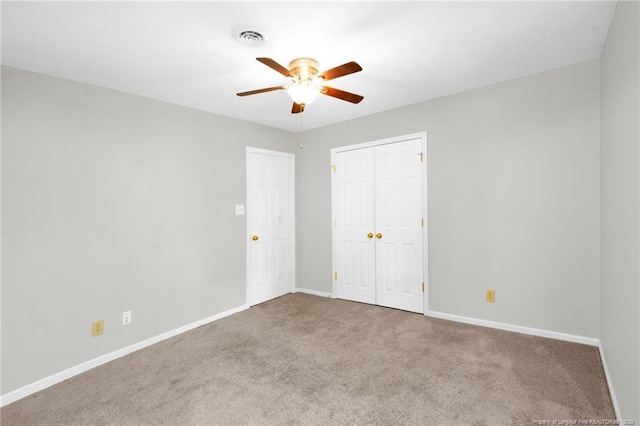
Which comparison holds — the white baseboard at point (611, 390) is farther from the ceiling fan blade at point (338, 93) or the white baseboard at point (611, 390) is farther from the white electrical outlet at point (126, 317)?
the white electrical outlet at point (126, 317)

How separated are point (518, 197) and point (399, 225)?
4.19 feet

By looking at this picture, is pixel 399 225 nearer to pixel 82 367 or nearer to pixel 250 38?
pixel 250 38

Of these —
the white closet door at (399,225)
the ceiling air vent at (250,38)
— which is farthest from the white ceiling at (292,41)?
the white closet door at (399,225)

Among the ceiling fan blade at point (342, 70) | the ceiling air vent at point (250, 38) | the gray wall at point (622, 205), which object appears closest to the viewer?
the gray wall at point (622, 205)

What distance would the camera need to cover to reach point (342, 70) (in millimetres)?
2023

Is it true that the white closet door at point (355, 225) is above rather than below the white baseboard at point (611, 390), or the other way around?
above

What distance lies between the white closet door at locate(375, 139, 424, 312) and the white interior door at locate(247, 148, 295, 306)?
137 centimetres

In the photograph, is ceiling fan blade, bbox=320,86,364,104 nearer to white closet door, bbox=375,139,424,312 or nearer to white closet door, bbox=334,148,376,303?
white closet door, bbox=375,139,424,312

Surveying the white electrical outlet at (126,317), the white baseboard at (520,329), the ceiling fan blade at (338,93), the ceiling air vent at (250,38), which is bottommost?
the white baseboard at (520,329)

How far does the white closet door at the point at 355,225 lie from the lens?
4.05 metres

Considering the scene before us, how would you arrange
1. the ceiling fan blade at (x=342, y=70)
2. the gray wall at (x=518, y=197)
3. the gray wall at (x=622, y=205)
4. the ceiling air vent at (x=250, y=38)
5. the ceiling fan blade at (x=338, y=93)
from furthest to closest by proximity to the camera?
the gray wall at (x=518, y=197) < the ceiling fan blade at (x=338, y=93) < the ceiling air vent at (x=250, y=38) < the ceiling fan blade at (x=342, y=70) < the gray wall at (x=622, y=205)

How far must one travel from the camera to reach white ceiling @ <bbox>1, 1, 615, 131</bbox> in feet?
6.01

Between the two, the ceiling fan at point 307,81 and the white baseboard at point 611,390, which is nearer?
the white baseboard at point 611,390

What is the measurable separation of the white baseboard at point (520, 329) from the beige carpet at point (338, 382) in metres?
0.08
